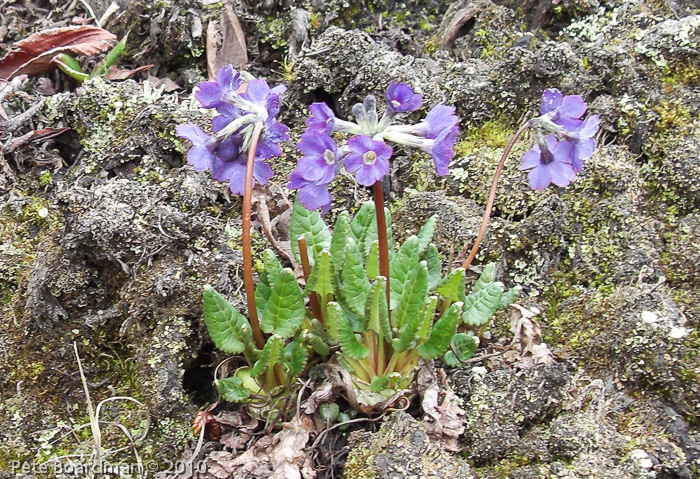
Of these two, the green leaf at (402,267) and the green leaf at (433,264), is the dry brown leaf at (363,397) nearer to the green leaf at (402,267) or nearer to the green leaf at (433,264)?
the green leaf at (402,267)

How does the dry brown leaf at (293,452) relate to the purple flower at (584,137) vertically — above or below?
below

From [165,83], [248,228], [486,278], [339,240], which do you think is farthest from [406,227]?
[165,83]

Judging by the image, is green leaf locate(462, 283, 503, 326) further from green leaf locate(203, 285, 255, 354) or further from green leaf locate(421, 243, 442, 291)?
green leaf locate(203, 285, 255, 354)

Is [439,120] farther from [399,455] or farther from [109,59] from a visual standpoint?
[109,59]

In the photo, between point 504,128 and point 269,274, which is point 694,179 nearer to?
point 504,128

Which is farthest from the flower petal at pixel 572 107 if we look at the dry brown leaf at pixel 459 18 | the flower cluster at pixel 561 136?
Result: the dry brown leaf at pixel 459 18

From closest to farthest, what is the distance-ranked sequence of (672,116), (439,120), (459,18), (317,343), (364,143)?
1. (364,143)
2. (439,120)
3. (317,343)
4. (672,116)
5. (459,18)
